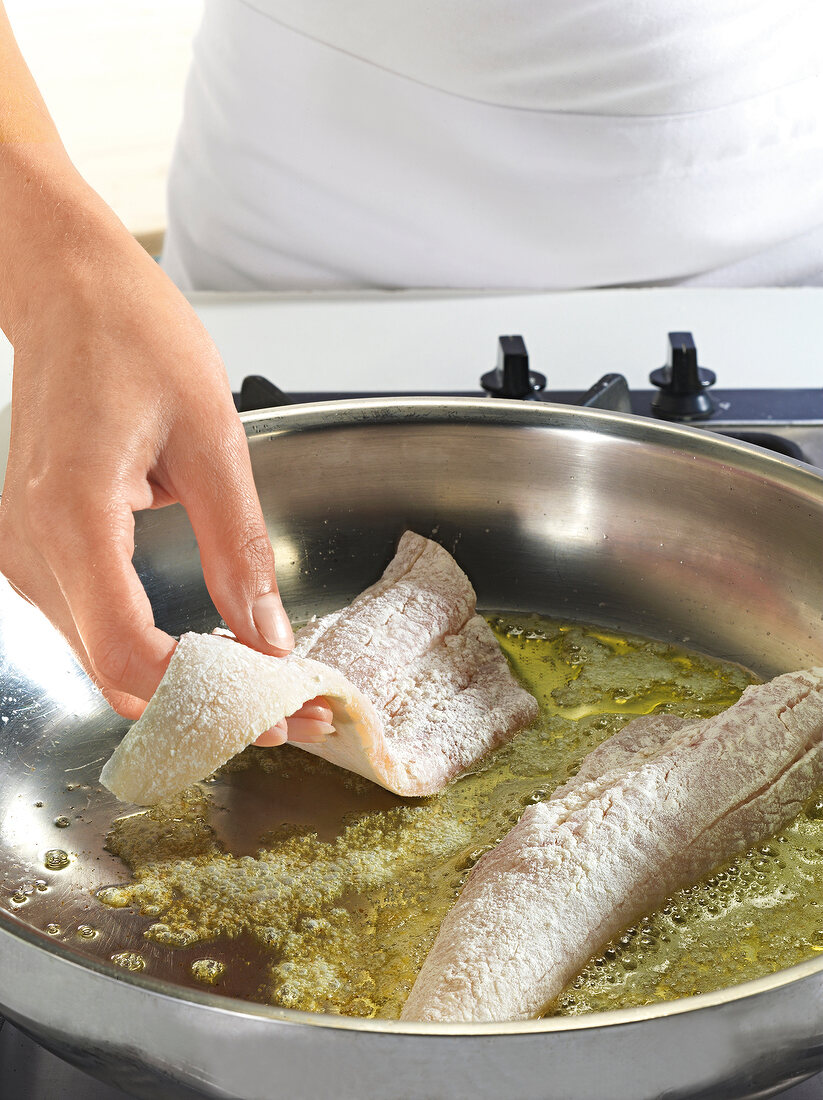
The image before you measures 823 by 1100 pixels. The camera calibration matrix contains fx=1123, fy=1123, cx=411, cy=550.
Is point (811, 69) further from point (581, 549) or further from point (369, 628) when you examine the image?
point (369, 628)

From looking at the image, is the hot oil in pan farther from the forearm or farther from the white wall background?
the white wall background

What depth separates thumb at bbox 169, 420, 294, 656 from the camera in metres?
0.64

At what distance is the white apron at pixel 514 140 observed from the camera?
1.19 metres

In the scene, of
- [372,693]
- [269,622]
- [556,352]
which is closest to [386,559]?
[372,693]

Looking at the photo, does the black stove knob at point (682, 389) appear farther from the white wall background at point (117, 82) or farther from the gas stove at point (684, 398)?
the white wall background at point (117, 82)

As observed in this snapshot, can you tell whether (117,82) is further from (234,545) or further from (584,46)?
(234,545)

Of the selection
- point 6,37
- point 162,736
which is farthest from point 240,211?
point 162,736

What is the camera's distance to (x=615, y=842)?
0.60 meters

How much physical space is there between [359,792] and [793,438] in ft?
1.85

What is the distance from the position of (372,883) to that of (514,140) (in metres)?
0.91

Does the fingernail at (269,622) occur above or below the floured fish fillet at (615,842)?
above

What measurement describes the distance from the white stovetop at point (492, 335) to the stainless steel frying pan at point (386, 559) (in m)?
0.29

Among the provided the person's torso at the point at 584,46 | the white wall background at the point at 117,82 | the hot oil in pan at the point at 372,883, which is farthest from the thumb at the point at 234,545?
the white wall background at the point at 117,82

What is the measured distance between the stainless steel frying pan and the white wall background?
130 inches
